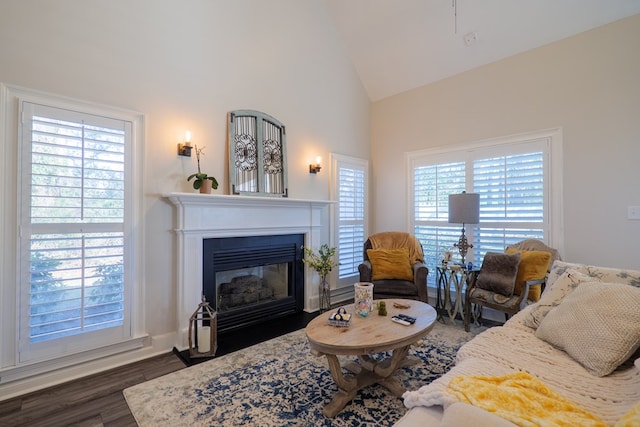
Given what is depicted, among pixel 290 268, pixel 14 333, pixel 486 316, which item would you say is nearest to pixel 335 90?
pixel 290 268

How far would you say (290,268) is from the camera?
377cm

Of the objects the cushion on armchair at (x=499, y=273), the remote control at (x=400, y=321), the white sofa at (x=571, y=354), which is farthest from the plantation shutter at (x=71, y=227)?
the cushion on armchair at (x=499, y=273)

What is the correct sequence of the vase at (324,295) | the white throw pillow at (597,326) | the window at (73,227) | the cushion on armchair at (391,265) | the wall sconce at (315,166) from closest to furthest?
the white throw pillow at (597,326)
the window at (73,227)
the cushion on armchair at (391,265)
the vase at (324,295)
the wall sconce at (315,166)

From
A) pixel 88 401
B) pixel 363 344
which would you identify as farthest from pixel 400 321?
pixel 88 401

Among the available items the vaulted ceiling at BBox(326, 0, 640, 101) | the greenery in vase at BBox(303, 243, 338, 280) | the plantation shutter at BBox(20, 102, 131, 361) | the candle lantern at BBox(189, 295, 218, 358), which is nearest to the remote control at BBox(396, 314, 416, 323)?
the greenery in vase at BBox(303, 243, 338, 280)

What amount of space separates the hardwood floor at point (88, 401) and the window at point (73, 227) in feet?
0.78

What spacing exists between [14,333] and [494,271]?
4.09m

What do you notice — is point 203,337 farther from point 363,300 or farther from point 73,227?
point 363,300

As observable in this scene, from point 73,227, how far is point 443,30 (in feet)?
14.4

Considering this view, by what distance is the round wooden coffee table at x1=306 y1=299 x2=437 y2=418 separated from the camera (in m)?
1.85

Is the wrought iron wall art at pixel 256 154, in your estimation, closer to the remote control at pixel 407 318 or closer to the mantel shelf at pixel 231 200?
the mantel shelf at pixel 231 200

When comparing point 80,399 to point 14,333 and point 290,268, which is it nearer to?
point 14,333

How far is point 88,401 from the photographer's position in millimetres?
2047

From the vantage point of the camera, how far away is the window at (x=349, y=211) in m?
4.34
